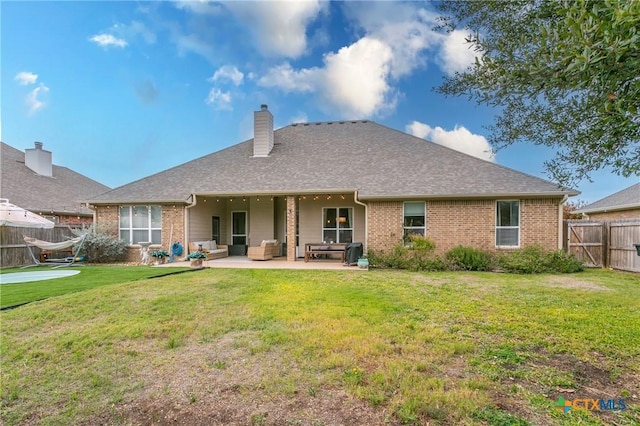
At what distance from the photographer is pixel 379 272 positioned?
467 inches

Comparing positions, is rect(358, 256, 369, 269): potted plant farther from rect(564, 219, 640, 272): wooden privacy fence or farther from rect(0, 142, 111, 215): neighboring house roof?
rect(0, 142, 111, 215): neighboring house roof

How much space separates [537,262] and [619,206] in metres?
9.44

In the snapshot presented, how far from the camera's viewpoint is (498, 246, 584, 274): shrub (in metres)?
11.9

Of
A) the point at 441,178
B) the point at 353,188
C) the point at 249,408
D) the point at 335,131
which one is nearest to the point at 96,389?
the point at 249,408

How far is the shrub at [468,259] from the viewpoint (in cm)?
1243

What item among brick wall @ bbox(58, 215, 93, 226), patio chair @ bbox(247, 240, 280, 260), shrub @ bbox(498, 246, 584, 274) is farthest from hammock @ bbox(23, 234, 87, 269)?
shrub @ bbox(498, 246, 584, 274)

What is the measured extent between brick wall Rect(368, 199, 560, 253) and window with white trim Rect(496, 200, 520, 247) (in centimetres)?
17

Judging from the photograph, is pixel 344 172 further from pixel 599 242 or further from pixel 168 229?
pixel 599 242

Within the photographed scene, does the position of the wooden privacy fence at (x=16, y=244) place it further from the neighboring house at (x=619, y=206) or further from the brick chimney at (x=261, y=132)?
the neighboring house at (x=619, y=206)

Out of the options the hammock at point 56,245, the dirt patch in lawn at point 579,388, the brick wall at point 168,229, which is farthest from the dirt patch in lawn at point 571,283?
the hammock at point 56,245

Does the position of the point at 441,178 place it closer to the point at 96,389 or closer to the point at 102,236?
the point at 96,389

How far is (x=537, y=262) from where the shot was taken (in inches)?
471

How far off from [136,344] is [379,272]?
332 inches

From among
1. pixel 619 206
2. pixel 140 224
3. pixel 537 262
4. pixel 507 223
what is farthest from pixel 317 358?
pixel 619 206
